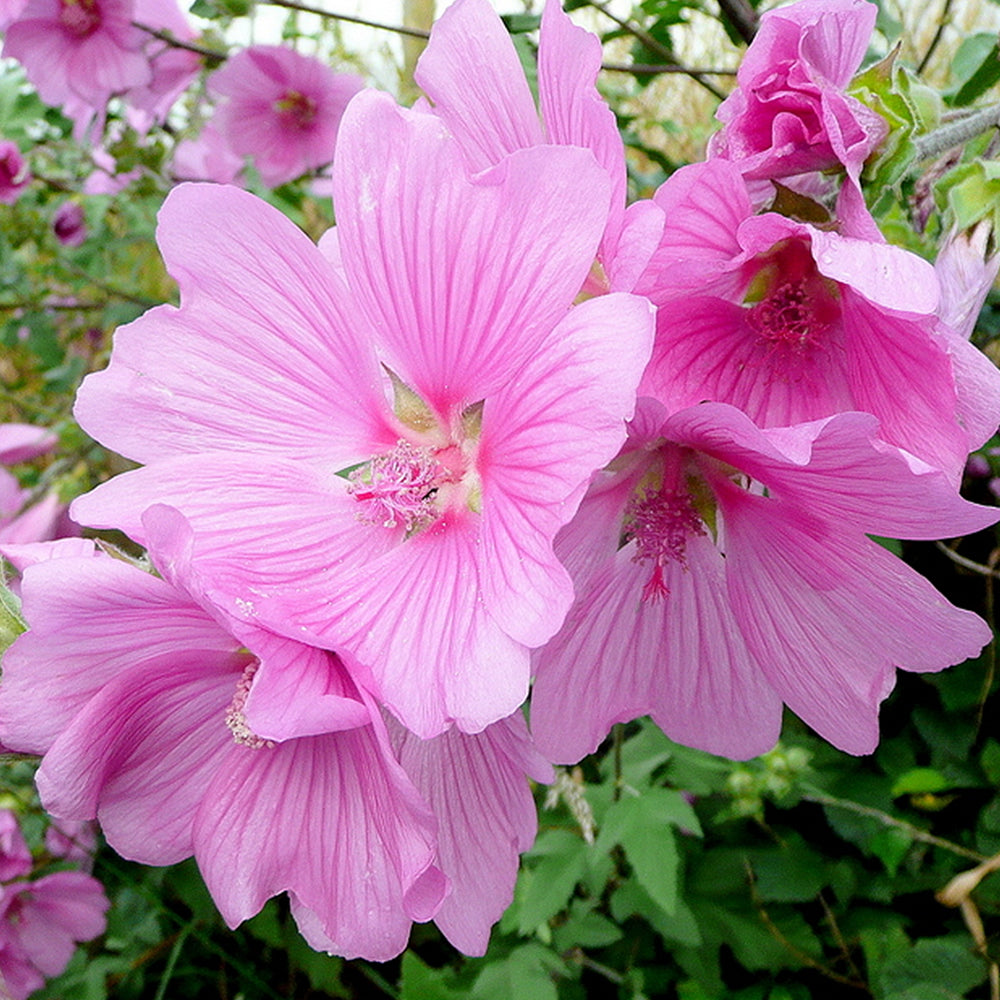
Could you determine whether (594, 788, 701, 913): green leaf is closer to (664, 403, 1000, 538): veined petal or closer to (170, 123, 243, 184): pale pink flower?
(664, 403, 1000, 538): veined petal

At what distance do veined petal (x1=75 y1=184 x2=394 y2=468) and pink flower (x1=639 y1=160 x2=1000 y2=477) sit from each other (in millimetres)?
191

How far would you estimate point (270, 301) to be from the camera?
601mm

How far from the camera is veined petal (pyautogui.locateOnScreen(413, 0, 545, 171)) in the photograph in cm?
57

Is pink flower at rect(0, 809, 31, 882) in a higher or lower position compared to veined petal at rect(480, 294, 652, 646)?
lower

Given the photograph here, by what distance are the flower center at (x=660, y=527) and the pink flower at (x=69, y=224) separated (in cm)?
231

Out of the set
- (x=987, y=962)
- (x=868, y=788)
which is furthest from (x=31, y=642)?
(x=868, y=788)

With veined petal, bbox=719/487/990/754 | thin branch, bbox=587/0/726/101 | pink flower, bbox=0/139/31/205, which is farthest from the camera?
pink flower, bbox=0/139/31/205

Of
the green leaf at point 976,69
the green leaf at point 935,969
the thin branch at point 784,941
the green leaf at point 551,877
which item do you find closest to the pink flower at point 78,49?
the green leaf at point 976,69

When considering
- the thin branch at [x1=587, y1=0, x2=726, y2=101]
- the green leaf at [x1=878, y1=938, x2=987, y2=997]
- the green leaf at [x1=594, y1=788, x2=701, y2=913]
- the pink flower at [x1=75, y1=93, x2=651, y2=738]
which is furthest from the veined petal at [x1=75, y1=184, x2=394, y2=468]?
the green leaf at [x1=878, y1=938, x2=987, y2=997]

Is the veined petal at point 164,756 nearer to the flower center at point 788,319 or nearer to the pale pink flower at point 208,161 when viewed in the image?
the flower center at point 788,319

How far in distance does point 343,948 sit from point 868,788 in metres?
1.45

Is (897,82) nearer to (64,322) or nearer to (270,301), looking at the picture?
(270,301)

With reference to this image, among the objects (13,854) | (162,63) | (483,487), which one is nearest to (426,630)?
(483,487)

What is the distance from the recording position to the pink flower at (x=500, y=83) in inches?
21.3
